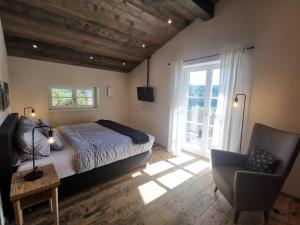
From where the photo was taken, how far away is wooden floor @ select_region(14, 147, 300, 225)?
70.2 inches

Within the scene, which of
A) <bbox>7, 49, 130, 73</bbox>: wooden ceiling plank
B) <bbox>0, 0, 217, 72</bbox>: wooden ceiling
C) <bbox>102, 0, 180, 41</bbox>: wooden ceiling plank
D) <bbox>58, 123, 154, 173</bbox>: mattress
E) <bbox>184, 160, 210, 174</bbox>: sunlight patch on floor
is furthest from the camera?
<bbox>7, 49, 130, 73</bbox>: wooden ceiling plank

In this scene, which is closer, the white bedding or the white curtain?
the white bedding

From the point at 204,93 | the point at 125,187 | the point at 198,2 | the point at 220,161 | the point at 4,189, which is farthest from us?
the point at 204,93

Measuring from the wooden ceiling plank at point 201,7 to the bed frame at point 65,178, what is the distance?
2.70m

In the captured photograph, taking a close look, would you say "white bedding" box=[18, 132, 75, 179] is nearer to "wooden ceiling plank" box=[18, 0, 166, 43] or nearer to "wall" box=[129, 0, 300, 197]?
"wooden ceiling plank" box=[18, 0, 166, 43]

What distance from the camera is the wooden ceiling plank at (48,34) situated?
2.53 metres

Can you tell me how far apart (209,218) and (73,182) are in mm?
1776

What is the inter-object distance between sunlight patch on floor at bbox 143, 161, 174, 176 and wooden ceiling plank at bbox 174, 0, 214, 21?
2.95 metres

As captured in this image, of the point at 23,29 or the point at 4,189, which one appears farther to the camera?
the point at 23,29

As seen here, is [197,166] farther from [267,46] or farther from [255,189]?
[267,46]

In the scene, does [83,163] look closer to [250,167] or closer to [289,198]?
[250,167]

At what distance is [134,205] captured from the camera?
6.58 feet

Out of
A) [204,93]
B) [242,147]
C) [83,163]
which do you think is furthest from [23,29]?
[242,147]

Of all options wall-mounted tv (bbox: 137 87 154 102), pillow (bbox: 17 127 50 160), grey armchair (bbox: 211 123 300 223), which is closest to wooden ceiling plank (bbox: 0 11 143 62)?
wall-mounted tv (bbox: 137 87 154 102)
